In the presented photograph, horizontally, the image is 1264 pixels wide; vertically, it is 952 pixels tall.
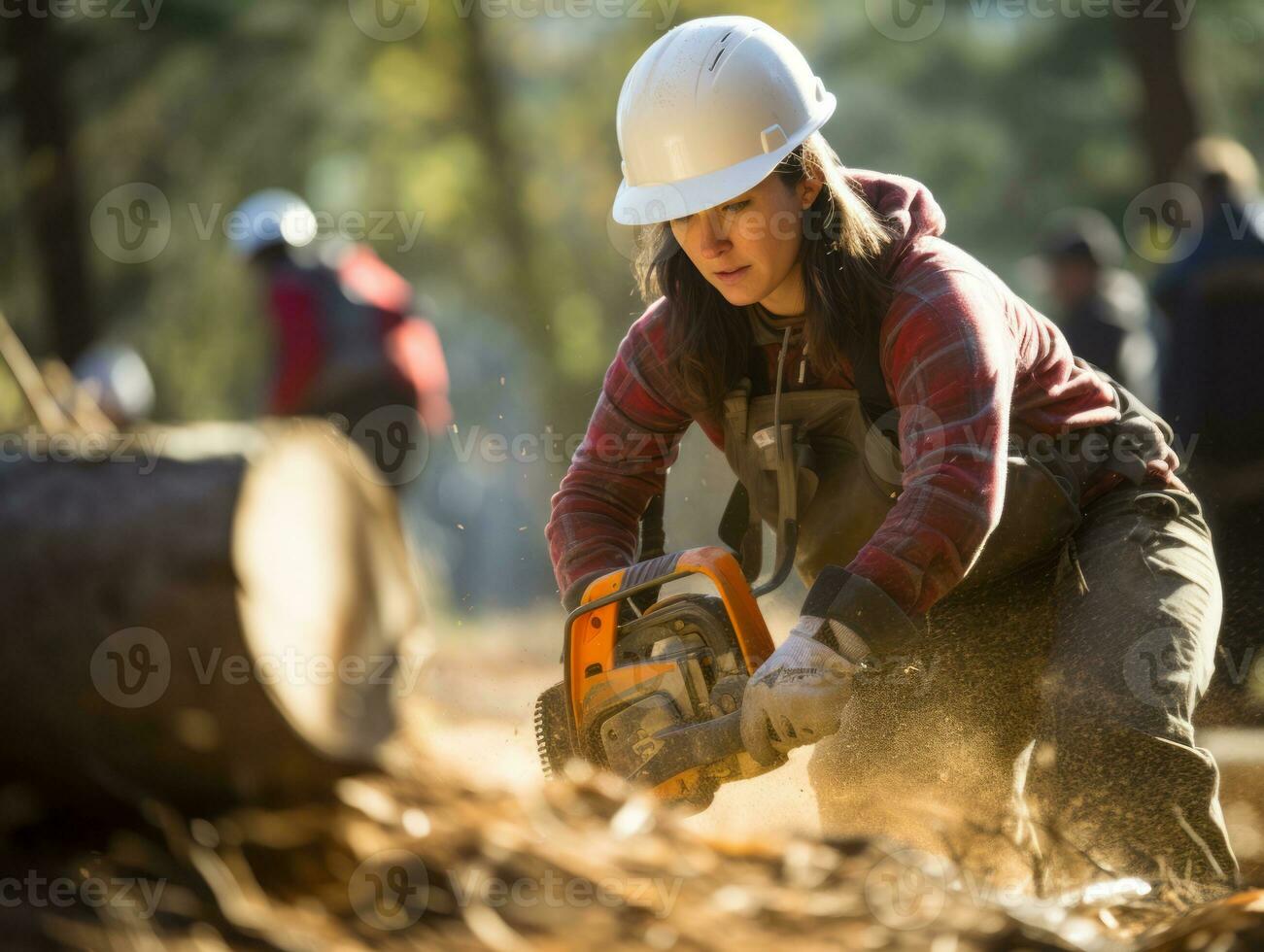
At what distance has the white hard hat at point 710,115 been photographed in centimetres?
304

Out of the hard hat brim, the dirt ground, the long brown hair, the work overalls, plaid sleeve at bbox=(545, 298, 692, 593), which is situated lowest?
the dirt ground

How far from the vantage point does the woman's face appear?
302 centimetres

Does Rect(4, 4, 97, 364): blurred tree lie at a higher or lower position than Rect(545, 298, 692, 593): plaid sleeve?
higher

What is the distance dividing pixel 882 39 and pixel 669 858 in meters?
18.4

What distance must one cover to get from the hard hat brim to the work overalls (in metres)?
0.37

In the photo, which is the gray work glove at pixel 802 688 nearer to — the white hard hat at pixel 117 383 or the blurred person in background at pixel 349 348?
the blurred person in background at pixel 349 348

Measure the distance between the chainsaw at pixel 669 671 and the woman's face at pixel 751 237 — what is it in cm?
57

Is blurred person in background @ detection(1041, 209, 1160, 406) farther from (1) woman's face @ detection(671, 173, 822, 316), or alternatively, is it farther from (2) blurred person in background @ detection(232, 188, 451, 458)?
(1) woman's face @ detection(671, 173, 822, 316)

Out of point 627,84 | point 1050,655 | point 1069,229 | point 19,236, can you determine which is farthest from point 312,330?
point 19,236

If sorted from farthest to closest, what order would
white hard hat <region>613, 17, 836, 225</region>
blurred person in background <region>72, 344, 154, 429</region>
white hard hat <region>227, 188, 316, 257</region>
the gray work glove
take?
blurred person in background <region>72, 344, 154, 429</region>
white hard hat <region>227, 188, 316, 257</region>
white hard hat <region>613, 17, 836, 225</region>
the gray work glove

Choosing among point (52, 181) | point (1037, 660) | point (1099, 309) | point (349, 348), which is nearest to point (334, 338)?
point (349, 348)

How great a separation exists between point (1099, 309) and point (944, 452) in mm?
4358

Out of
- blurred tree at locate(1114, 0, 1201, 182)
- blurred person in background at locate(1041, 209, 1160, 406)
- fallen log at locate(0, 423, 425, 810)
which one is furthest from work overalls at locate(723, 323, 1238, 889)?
blurred tree at locate(1114, 0, 1201, 182)

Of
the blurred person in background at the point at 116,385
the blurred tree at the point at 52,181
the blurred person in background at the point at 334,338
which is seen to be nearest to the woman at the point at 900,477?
the blurred person in background at the point at 334,338
